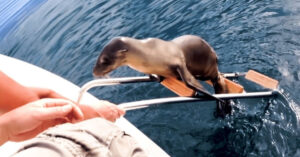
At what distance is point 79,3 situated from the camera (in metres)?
9.70

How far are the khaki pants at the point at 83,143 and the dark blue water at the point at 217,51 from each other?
205 cm

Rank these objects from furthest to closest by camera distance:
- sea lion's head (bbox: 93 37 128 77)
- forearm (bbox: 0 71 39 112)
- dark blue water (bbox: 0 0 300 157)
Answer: dark blue water (bbox: 0 0 300 157) → sea lion's head (bbox: 93 37 128 77) → forearm (bbox: 0 71 39 112)

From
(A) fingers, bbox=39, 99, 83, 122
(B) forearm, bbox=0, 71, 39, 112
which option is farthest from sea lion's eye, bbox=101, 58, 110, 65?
(A) fingers, bbox=39, 99, 83, 122

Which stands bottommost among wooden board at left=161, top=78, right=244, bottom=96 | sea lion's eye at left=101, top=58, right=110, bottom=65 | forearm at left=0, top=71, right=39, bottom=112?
wooden board at left=161, top=78, right=244, bottom=96

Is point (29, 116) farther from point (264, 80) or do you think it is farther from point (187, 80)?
point (264, 80)

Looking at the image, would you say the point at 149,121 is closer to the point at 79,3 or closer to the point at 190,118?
the point at 190,118

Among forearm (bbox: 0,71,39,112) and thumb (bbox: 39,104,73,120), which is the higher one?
forearm (bbox: 0,71,39,112)

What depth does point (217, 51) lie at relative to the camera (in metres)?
4.35

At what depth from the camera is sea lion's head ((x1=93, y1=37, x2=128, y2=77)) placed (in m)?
2.73

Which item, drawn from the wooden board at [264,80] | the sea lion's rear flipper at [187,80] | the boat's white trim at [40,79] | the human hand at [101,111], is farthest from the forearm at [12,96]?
the wooden board at [264,80]

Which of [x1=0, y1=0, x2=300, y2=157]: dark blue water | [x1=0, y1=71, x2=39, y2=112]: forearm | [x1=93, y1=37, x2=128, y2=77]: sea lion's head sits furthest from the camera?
[x1=0, y1=0, x2=300, y2=157]: dark blue water

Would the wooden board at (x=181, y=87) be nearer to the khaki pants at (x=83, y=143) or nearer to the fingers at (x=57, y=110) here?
the fingers at (x=57, y=110)

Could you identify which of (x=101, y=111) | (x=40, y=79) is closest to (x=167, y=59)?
(x=101, y=111)

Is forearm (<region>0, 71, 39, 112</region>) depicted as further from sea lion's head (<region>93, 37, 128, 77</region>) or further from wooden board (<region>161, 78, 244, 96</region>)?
wooden board (<region>161, 78, 244, 96</region>)
